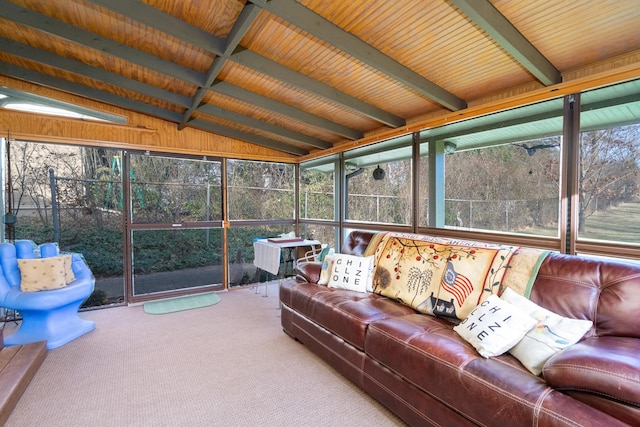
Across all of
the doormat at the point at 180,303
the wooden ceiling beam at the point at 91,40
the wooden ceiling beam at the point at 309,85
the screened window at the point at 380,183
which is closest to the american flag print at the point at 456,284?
the screened window at the point at 380,183

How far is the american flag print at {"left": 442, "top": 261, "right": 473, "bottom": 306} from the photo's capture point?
7.11ft

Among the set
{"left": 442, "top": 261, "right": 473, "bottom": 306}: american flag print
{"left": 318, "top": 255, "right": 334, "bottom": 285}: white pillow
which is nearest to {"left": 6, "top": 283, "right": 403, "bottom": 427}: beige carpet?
{"left": 318, "top": 255, "right": 334, "bottom": 285}: white pillow

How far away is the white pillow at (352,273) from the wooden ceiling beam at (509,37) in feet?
6.74

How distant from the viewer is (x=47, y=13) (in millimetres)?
2336

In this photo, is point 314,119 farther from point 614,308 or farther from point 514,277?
point 614,308

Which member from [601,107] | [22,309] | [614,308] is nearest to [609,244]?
[614,308]

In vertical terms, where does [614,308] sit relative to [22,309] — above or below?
above

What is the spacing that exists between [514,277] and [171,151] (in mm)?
4553

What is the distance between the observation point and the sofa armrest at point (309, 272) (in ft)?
10.4

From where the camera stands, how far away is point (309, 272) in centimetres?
319

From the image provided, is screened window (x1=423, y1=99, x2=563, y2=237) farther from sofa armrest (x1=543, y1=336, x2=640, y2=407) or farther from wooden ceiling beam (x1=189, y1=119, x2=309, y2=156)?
wooden ceiling beam (x1=189, y1=119, x2=309, y2=156)

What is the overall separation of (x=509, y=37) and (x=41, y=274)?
178 inches

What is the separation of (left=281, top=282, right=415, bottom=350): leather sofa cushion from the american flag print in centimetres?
37

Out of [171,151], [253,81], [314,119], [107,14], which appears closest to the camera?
[107,14]
